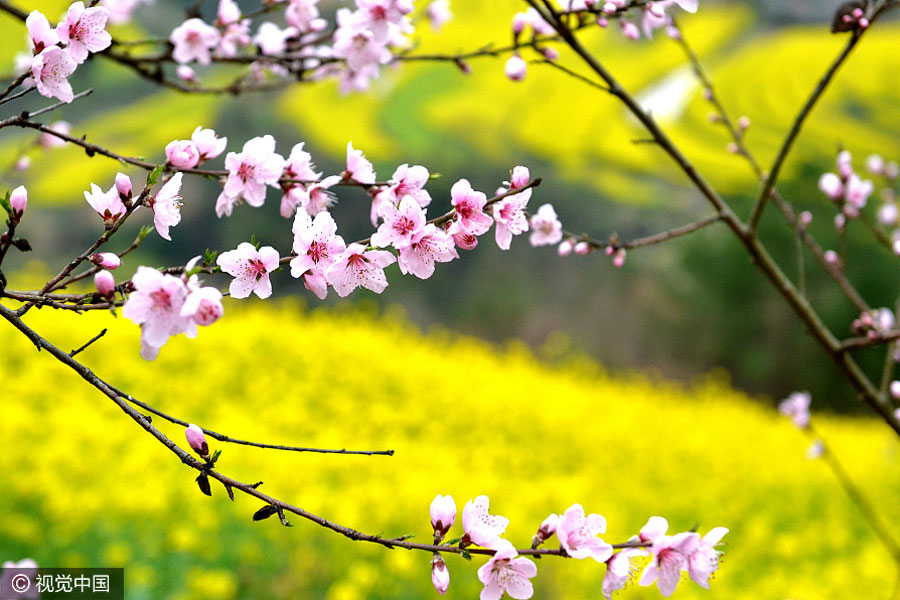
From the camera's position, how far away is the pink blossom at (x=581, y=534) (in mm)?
958

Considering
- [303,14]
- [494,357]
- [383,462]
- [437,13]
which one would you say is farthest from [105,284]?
[494,357]

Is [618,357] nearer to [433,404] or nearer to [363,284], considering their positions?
[433,404]

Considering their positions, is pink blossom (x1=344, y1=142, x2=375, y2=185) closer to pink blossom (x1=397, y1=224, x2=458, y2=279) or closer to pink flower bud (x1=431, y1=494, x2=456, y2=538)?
pink blossom (x1=397, y1=224, x2=458, y2=279)

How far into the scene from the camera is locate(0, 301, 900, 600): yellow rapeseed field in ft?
10.0

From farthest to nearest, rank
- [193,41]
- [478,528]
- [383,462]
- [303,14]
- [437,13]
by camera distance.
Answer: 1. [383,462]
2. [437,13]
3. [303,14]
4. [193,41]
5. [478,528]

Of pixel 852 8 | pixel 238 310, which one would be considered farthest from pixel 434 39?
pixel 852 8

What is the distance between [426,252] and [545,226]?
2.26 feet

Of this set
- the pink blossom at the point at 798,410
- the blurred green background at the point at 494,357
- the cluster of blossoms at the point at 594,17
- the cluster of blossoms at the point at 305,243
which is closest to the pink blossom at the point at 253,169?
the cluster of blossoms at the point at 305,243

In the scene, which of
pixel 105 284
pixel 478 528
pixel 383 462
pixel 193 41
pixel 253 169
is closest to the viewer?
pixel 105 284

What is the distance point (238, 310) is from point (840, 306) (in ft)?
19.4

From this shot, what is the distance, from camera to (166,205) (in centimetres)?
105

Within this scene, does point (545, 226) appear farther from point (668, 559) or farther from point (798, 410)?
point (798, 410)

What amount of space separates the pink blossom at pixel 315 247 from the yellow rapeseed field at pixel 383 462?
73.3 inches

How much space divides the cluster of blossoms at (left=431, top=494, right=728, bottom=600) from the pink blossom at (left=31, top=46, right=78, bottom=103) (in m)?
0.74
